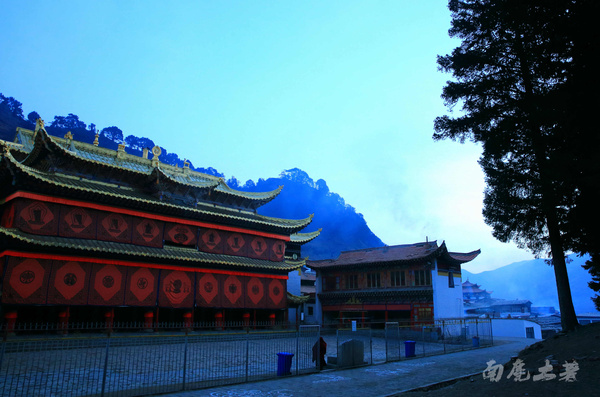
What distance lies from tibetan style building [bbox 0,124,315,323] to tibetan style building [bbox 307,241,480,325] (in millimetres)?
8526

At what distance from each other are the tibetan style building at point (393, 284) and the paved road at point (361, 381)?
48.2 ft

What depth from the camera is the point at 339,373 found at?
49.1 ft

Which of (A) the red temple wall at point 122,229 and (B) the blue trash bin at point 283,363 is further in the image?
(A) the red temple wall at point 122,229

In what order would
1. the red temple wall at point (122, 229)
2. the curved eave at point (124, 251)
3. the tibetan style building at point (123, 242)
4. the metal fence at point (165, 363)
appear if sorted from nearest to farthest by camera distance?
the metal fence at point (165, 363) → the curved eave at point (124, 251) → the tibetan style building at point (123, 242) → the red temple wall at point (122, 229)

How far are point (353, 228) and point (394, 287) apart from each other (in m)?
110

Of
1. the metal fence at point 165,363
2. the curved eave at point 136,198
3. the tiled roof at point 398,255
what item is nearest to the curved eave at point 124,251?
the curved eave at point 136,198

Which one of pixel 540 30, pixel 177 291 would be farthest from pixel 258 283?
pixel 540 30

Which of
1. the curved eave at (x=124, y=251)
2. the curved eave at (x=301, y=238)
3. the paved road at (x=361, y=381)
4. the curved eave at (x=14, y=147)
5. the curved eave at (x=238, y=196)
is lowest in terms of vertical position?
the paved road at (x=361, y=381)

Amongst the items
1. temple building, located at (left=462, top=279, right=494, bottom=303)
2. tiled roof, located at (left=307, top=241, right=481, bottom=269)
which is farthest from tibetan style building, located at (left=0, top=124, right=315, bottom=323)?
temple building, located at (left=462, top=279, right=494, bottom=303)

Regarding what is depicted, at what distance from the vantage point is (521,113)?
1633cm

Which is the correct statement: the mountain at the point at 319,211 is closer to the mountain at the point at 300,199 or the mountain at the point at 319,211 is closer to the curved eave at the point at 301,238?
the mountain at the point at 300,199

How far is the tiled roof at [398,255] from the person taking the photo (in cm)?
3394

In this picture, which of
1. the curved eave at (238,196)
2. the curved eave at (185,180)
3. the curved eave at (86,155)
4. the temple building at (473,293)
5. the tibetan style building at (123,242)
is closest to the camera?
the tibetan style building at (123,242)

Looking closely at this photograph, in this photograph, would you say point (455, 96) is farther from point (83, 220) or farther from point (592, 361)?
point (83, 220)
